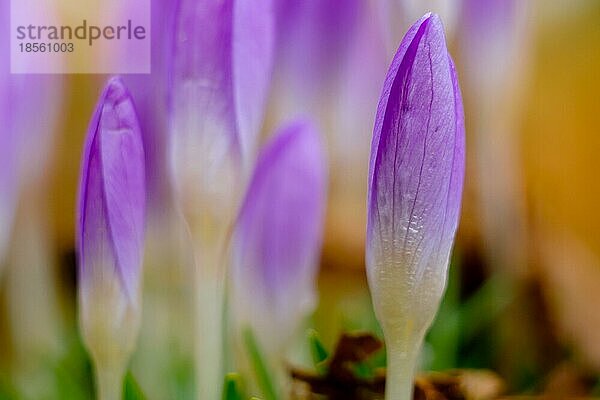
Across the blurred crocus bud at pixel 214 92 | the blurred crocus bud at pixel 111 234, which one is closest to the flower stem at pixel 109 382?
the blurred crocus bud at pixel 111 234

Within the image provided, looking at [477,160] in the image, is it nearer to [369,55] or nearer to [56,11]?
[369,55]

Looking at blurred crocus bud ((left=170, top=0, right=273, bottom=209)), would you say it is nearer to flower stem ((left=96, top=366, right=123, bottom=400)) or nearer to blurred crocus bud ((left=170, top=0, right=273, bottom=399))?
blurred crocus bud ((left=170, top=0, right=273, bottom=399))

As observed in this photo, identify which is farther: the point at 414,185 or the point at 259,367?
the point at 259,367

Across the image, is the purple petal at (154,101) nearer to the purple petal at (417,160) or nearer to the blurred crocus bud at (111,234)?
the blurred crocus bud at (111,234)

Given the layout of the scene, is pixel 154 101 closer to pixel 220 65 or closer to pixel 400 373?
pixel 220 65

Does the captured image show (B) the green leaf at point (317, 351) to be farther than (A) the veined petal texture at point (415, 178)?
Yes

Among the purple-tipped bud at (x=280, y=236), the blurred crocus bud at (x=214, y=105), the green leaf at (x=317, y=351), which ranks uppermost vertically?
the blurred crocus bud at (x=214, y=105)

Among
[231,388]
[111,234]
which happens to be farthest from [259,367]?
[111,234]
